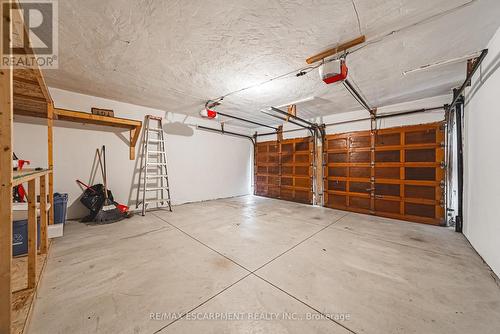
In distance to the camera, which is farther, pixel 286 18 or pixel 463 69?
pixel 463 69

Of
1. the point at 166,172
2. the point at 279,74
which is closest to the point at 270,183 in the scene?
the point at 166,172

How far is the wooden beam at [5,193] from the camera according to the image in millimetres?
884

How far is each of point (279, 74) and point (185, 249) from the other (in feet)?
9.83

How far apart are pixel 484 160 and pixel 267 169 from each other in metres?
5.01

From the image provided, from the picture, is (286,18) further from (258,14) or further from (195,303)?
(195,303)

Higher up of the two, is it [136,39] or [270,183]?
[136,39]

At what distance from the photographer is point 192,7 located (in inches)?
65.3

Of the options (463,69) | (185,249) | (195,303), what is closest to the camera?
(195,303)

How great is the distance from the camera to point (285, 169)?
6.15 metres

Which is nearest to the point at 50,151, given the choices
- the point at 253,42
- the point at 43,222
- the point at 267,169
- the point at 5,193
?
the point at 43,222

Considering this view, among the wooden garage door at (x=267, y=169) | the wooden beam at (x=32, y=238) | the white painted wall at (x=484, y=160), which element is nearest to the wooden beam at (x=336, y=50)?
→ the white painted wall at (x=484, y=160)

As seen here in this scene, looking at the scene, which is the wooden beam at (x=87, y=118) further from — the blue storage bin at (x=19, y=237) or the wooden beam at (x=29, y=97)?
the blue storage bin at (x=19, y=237)

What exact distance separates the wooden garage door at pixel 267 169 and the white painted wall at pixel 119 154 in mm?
1117

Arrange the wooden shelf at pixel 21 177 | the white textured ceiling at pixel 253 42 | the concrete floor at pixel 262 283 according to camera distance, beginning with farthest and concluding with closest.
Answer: the white textured ceiling at pixel 253 42 → the concrete floor at pixel 262 283 → the wooden shelf at pixel 21 177
